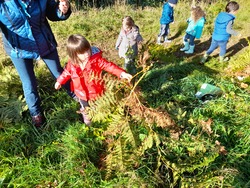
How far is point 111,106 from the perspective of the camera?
278 centimetres

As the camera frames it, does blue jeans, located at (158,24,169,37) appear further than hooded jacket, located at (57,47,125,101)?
Yes

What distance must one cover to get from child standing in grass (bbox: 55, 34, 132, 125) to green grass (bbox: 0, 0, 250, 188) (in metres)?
0.23

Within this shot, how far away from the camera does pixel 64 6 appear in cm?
276

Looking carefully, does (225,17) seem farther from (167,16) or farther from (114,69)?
(114,69)

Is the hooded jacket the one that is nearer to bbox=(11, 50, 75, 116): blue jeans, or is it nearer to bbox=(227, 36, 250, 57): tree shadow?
bbox=(11, 50, 75, 116): blue jeans

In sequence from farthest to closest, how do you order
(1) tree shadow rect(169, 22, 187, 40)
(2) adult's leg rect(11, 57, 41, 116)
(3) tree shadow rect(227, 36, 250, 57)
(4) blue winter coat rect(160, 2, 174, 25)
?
1. (1) tree shadow rect(169, 22, 187, 40)
2. (4) blue winter coat rect(160, 2, 174, 25)
3. (3) tree shadow rect(227, 36, 250, 57)
4. (2) adult's leg rect(11, 57, 41, 116)

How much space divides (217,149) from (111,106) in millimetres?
1263

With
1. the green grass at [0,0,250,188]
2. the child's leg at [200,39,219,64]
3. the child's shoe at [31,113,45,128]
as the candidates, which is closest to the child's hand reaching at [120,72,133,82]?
the green grass at [0,0,250,188]

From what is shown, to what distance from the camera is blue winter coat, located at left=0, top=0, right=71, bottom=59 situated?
2607 mm

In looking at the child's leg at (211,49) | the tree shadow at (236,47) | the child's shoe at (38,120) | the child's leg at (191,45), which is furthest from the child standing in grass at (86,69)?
the tree shadow at (236,47)

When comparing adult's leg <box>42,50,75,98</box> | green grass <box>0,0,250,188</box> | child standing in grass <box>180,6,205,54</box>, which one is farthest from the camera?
child standing in grass <box>180,6,205,54</box>

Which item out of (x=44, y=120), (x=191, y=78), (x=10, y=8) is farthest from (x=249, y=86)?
(x=10, y=8)

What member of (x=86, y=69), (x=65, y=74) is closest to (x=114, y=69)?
(x=86, y=69)

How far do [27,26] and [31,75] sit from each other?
2.10 ft
